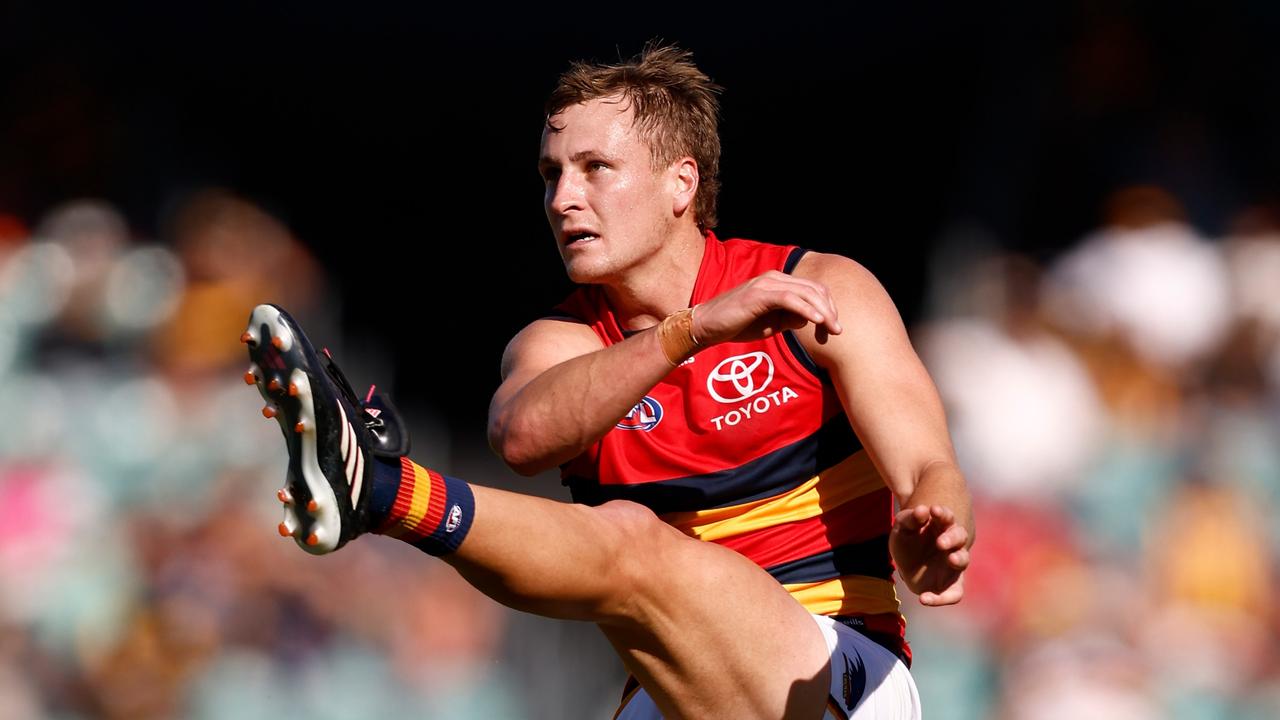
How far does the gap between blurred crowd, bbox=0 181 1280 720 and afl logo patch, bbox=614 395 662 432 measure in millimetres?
2980

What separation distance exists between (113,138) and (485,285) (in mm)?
2052

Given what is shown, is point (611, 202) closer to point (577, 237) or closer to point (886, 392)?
point (577, 237)

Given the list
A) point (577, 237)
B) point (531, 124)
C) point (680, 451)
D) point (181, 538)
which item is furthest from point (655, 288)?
point (531, 124)

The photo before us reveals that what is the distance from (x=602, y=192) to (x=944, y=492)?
1.34 m

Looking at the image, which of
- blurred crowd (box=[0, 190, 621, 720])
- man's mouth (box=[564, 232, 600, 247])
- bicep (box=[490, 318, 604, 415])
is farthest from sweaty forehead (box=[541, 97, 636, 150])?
blurred crowd (box=[0, 190, 621, 720])

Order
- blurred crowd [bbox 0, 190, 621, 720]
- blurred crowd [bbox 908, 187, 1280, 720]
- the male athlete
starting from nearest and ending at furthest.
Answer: the male athlete, blurred crowd [bbox 908, 187, 1280, 720], blurred crowd [bbox 0, 190, 621, 720]

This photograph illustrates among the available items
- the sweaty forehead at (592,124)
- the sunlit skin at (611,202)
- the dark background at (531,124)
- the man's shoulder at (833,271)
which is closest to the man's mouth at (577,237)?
the sunlit skin at (611,202)

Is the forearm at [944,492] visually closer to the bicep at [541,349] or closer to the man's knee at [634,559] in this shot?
the man's knee at [634,559]

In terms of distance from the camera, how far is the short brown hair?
4293 mm

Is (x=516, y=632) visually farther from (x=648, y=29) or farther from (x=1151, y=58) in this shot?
(x=1151, y=58)

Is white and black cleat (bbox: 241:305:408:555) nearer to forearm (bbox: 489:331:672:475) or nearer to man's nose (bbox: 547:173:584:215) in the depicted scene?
forearm (bbox: 489:331:672:475)

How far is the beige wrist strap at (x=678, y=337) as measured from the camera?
343 centimetres

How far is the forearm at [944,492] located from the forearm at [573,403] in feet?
2.24

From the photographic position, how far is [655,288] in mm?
4188
